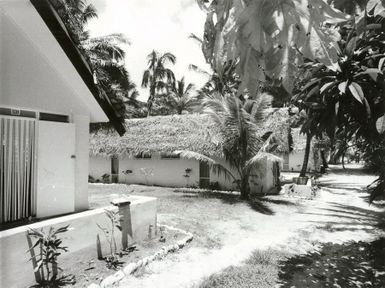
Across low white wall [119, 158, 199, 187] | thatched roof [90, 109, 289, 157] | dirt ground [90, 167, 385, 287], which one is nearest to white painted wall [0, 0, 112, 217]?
dirt ground [90, 167, 385, 287]

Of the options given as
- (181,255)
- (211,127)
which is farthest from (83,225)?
(211,127)

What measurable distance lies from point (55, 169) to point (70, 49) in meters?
2.18

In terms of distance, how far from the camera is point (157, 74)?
1369 inches

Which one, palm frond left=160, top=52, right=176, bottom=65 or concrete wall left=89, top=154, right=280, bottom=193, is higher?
palm frond left=160, top=52, right=176, bottom=65

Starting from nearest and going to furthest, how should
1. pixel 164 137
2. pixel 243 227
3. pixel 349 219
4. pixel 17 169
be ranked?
pixel 17 169 < pixel 243 227 < pixel 349 219 < pixel 164 137

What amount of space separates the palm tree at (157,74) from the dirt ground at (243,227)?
22.4 meters

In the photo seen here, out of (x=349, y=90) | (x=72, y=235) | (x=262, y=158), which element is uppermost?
(x=349, y=90)

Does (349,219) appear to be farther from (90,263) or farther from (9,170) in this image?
(9,170)

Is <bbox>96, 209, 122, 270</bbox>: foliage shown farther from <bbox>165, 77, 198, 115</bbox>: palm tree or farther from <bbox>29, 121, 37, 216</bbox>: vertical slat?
<bbox>165, 77, 198, 115</bbox>: palm tree

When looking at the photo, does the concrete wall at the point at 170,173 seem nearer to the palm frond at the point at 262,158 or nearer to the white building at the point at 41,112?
the palm frond at the point at 262,158

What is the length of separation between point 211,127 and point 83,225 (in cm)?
950

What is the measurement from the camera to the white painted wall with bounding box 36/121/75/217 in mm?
5297

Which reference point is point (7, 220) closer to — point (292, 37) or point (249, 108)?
point (292, 37)

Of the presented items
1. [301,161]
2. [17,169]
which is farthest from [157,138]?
[301,161]
